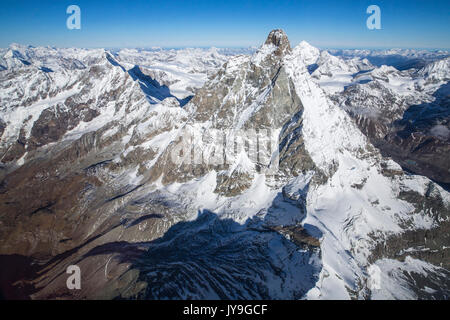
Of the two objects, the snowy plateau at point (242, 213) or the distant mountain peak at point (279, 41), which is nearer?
the snowy plateau at point (242, 213)

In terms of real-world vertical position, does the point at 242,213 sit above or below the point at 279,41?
below

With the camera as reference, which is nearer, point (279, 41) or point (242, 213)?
point (242, 213)

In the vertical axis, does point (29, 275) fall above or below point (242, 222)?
below

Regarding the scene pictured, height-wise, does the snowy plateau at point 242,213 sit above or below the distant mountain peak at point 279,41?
below

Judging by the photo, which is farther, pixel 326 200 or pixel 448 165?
pixel 448 165

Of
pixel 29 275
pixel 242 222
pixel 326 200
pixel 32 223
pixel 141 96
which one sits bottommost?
pixel 29 275

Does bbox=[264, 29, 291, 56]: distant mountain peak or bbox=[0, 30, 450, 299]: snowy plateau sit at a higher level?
bbox=[264, 29, 291, 56]: distant mountain peak

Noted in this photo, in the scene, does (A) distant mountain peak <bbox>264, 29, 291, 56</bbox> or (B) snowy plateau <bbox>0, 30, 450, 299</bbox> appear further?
(A) distant mountain peak <bbox>264, 29, 291, 56</bbox>
